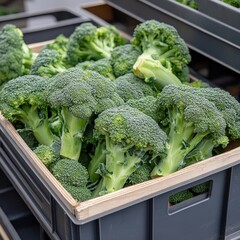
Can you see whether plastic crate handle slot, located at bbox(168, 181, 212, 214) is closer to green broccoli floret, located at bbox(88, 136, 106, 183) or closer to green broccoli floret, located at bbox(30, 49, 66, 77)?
green broccoli floret, located at bbox(88, 136, 106, 183)

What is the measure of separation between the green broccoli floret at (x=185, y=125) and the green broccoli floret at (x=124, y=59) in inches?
11.8

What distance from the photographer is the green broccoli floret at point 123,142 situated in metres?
1.11

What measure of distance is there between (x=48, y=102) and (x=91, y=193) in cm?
26

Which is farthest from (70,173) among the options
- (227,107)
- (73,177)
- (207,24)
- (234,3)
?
(234,3)

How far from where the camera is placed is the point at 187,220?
1.19 m

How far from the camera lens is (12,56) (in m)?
1.56

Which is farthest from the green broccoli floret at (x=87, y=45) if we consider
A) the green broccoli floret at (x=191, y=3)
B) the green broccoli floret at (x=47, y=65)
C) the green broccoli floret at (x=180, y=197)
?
the green broccoli floret at (x=180, y=197)

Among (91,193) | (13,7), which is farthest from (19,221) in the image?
(13,7)

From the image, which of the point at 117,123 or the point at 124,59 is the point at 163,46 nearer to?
the point at 124,59

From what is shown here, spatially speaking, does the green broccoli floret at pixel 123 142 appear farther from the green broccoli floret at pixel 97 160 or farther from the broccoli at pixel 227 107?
the broccoli at pixel 227 107

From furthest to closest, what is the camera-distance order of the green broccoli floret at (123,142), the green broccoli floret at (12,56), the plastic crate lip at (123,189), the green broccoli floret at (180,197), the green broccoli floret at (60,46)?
the green broccoli floret at (60,46) < the green broccoli floret at (12,56) < the green broccoli floret at (180,197) < the green broccoli floret at (123,142) < the plastic crate lip at (123,189)

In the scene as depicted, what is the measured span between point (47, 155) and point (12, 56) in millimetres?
482

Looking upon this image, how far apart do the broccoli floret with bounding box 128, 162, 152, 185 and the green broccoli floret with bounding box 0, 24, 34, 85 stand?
603mm

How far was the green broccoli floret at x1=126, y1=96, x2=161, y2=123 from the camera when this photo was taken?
49.6 inches
